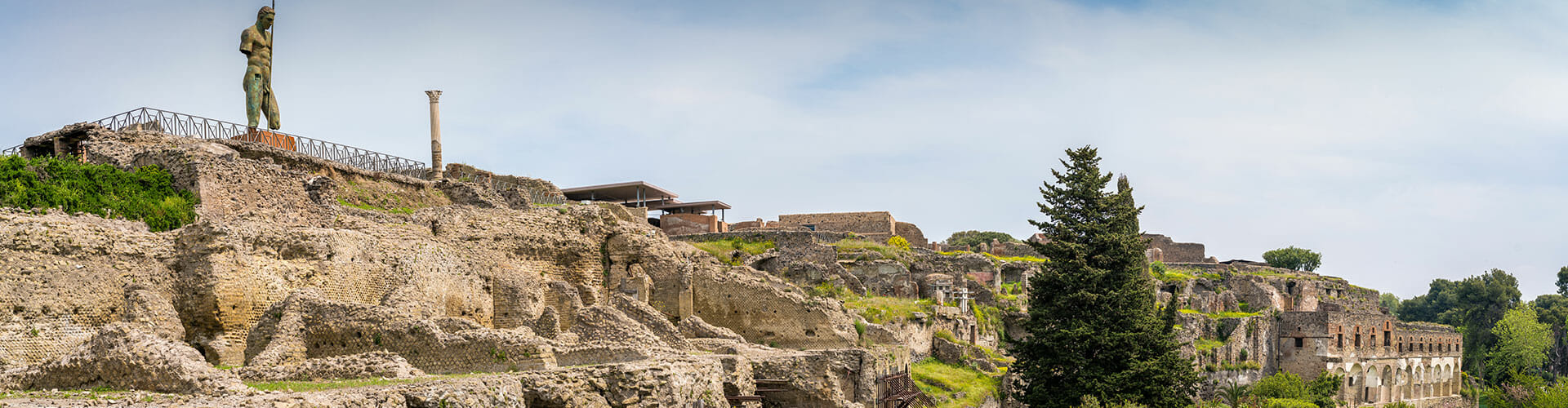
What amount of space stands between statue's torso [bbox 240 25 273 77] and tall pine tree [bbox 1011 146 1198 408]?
810 inches

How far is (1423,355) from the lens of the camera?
69312mm

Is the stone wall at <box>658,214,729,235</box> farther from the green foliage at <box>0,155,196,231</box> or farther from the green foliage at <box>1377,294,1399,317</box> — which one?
the green foliage at <box>1377,294,1399,317</box>

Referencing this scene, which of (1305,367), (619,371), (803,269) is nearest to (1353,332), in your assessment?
(1305,367)

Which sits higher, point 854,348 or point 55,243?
point 55,243

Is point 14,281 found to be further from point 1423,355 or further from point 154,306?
point 1423,355

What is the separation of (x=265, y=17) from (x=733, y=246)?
20.2 m

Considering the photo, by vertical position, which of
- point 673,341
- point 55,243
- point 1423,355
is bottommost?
point 1423,355

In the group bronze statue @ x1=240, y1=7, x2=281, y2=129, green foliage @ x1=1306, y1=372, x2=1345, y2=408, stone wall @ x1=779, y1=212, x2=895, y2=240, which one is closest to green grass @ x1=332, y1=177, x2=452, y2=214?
bronze statue @ x1=240, y1=7, x2=281, y2=129

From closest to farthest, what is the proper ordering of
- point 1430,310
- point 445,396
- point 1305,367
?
point 445,396
point 1305,367
point 1430,310

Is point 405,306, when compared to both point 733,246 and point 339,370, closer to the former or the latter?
point 339,370

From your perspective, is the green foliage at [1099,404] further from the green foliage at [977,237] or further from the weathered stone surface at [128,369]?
the green foliage at [977,237]

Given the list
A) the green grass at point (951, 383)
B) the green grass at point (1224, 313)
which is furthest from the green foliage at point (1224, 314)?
the green grass at point (951, 383)

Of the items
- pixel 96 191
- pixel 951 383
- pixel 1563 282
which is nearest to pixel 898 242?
pixel 951 383

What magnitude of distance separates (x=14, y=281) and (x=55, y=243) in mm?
990
